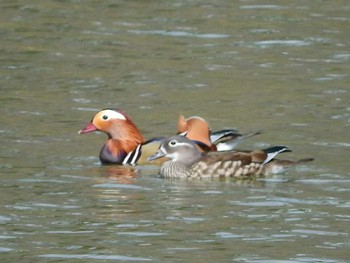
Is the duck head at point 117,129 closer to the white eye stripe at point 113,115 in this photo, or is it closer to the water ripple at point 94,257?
the white eye stripe at point 113,115

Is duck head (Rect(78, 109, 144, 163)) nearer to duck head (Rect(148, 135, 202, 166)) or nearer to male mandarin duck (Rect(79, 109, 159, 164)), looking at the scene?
male mandarin duck (Rect(79, 109, 159, 164))

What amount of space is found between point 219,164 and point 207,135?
3.65 ft

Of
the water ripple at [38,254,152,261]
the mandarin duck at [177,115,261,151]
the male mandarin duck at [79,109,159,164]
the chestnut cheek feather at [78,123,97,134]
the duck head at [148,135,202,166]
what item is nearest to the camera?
the water ripple at [38,254,152,261]

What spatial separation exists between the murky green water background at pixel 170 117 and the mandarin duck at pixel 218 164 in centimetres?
31

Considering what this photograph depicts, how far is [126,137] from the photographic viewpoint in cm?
1733

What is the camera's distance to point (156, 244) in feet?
39.2

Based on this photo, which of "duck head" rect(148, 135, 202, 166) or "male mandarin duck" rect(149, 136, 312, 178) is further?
"duck head" rect(148, 135, 202, 166)

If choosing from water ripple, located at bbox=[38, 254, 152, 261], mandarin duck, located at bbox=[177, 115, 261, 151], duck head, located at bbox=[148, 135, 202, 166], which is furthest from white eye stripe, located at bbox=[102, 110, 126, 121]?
water ripple, located at bbox=[38, 254, 152, 261]

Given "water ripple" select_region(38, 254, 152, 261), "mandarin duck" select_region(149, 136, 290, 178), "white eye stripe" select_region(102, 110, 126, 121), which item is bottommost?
"mandarin duck" select_region(149, 136, 290, 178)

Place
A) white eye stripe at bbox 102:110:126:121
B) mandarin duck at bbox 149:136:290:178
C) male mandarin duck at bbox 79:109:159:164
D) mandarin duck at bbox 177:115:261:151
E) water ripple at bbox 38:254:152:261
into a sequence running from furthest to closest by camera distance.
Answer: white eye stripe at bbox 102:110:126:121 < male mandarin duck at bbox 79:109:159:164 < mandarin duck at bbox 177:115:261:151 < mandarin duck at bbox 149:136:290:178 < water ripple at bbox 38:254:152:261

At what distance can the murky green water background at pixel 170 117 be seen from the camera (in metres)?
12.2

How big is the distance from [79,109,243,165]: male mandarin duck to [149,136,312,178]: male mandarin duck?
25.8 inches

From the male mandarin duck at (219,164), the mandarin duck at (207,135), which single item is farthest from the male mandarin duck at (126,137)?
the male mandarin duck at (219,164)

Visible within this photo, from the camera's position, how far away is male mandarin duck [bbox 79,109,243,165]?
16594 millimetres
